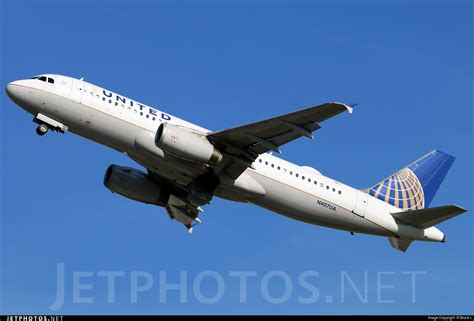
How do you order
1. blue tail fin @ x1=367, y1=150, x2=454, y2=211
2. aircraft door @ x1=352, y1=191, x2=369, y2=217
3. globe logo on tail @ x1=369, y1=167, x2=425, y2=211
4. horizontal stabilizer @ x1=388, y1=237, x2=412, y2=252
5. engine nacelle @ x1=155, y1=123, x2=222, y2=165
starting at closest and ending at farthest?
engine nacelle @ x1=155, y1=123, x2=222, y2=165 → aircraft door @ x1=352, y1=191, x2=369, y2=217 → horizontal stabilizer @ x1=388, y1=237, x2=412, y2=252 → globe logo on tail @ x1=369, y1=167, x2=425, y2=211 → blue tail fin @ x1=367, y1=150, x2=454, y2=211

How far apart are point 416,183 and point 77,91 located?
18.7 metres

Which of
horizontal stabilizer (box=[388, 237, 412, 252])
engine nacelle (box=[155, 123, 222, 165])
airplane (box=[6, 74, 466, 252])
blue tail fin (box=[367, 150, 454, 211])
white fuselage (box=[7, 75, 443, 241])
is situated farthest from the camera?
blue tail fin (box=[367, 150, 454, 211])

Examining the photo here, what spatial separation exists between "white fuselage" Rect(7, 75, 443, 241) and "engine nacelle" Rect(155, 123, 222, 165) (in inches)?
26.9

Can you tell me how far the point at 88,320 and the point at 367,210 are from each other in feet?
54.5

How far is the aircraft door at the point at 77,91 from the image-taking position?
39.5 m

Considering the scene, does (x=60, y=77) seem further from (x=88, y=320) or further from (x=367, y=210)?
(x=367, y=210)

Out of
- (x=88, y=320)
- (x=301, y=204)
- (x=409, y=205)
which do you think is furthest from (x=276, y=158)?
(x=88, y=320)

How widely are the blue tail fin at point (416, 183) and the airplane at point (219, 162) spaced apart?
0.61 feet

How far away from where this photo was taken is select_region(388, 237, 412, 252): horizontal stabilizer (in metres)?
43.1

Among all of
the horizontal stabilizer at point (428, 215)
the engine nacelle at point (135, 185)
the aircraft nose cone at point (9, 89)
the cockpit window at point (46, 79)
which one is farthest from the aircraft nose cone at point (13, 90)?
the horizontal stabilizer at point (428, 215)

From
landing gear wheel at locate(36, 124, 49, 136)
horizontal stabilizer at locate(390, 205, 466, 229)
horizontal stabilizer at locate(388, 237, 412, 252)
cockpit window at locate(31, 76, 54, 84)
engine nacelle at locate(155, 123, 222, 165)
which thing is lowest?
horizontal stabilizer at locate(388, 237, 412, 252)

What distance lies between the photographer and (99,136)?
3941cm

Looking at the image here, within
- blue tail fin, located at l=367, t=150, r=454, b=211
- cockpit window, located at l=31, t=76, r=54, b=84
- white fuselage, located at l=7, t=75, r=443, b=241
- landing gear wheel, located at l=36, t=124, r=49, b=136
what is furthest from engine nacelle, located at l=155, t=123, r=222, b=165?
blue tail fin, located at l=367, t=150, r=454, b=211

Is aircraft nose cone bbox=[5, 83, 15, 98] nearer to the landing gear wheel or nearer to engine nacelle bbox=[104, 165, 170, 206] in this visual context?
the landing gear wheel
